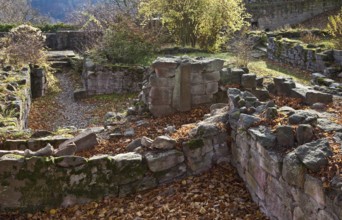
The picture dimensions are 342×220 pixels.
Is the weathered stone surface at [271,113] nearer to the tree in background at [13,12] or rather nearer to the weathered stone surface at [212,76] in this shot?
the weathered stone surface at [212,76]

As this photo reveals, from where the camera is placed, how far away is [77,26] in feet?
99.1

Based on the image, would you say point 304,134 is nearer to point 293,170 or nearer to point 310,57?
point 293,170

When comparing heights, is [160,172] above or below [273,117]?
below

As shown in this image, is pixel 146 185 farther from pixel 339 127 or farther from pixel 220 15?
pixel 220 15

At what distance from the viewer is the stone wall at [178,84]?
833 centimetres

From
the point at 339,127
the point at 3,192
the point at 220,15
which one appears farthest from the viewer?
the point at 220,15

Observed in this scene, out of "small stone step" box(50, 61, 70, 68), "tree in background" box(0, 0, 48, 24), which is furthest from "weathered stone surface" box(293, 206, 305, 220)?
"tree in background" box(0, 0, 48, 24)

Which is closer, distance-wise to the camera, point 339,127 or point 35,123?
point 339,127

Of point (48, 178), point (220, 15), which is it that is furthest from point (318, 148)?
point (220, 15)

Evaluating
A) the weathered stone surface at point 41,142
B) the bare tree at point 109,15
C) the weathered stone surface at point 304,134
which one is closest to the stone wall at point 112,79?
the bare tree at point 109,15

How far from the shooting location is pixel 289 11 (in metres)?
29.9

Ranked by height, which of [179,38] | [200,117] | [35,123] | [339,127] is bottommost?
[35,123]

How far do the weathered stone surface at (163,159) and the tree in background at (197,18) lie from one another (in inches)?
506

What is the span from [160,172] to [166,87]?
120 inches
